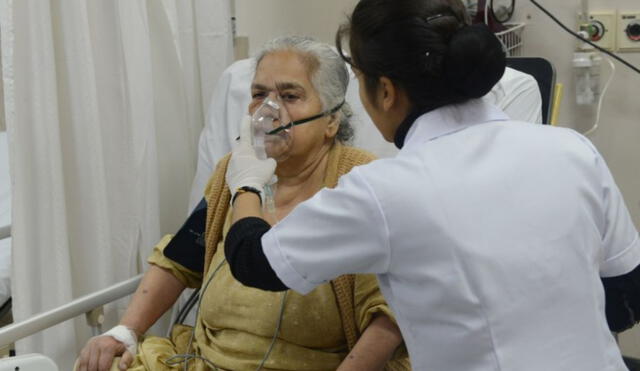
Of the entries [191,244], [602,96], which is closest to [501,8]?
[602,96]

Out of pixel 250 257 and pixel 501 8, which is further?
pixel 501 8

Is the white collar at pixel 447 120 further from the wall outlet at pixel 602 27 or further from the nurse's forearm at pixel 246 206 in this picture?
the wall outlet at pixel 602 27

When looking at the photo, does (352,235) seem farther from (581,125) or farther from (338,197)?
(581,125)

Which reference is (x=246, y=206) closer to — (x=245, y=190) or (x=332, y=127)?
(x=245, y=190)

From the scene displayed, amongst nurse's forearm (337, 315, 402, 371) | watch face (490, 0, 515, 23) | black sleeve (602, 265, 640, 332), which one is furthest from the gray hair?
watch face (490, 0, 515, 23)

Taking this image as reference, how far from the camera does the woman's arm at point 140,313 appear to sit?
1.82 metres

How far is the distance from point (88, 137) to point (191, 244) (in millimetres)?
372

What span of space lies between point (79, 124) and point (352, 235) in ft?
3.44

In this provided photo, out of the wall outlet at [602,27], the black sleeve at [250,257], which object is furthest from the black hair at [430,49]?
the wall outlet at [602,27]

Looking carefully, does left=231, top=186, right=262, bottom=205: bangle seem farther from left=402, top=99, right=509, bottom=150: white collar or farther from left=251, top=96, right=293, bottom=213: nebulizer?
left=402, top=99, right=509, bottom=150: white collar

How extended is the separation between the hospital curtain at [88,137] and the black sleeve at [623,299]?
1.25m

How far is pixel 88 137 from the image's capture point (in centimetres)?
203

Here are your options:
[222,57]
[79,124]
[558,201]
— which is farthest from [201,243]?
[558,201]

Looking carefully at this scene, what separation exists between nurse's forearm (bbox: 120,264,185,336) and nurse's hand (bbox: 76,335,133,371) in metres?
0.10
